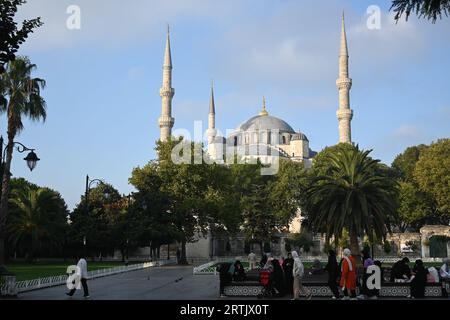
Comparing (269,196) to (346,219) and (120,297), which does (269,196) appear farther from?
(120,297)

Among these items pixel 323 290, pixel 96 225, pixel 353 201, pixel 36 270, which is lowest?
pixel 36 270

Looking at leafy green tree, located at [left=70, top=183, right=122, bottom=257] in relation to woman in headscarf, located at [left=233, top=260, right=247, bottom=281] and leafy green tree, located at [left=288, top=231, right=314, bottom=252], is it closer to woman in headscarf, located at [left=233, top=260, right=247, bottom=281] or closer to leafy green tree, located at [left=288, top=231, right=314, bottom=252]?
leafy green tree, located at [left=288, top=231, right=314, bottom=252]

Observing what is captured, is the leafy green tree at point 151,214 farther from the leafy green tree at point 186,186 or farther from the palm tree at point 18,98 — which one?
the palm tree at point 18,98

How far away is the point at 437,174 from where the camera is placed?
56.4 meters

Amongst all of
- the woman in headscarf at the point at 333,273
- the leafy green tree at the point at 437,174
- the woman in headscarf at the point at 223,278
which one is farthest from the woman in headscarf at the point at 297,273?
the leafy green tree at the point at 437,174

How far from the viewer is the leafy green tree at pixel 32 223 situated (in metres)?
45.3

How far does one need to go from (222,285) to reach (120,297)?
3.05 metres

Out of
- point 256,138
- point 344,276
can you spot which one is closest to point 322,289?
point 344,276

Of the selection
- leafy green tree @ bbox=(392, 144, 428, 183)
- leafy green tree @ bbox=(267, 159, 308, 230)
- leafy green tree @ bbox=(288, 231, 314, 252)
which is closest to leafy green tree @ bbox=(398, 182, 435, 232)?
leafy green tree @ bbox=(288, 231, 314, 252)

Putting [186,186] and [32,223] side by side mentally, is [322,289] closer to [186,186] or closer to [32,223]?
[186,186]

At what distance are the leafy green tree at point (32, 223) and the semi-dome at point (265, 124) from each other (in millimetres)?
51990

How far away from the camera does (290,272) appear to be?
54.1ft

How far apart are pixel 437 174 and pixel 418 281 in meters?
44.3

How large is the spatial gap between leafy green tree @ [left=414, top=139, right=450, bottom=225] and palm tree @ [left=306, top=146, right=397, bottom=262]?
33969mm
